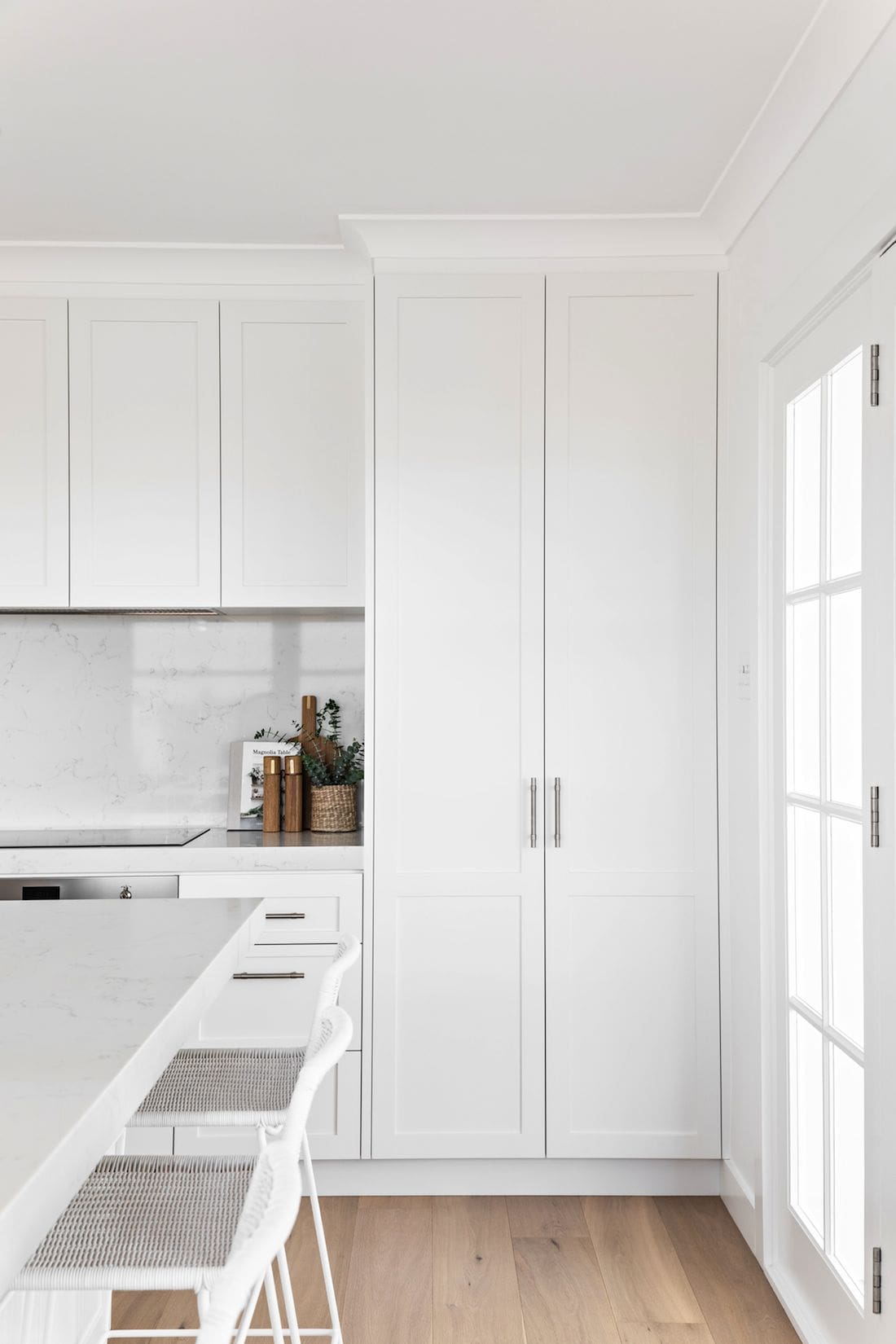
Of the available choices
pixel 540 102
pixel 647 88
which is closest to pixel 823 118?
pixel 647 88

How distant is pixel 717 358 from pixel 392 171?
1.01 metres

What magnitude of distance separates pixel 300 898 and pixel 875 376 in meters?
1.94

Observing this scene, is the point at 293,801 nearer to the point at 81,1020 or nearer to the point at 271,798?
the point at 271,798

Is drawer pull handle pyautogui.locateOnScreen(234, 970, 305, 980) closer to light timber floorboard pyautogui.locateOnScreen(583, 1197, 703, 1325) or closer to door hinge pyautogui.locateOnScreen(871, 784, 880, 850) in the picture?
light timber floorboard pyautogui.locateOnScreen(583, 1197, 703, 1325)

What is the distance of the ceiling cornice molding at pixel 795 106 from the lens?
1.84 m

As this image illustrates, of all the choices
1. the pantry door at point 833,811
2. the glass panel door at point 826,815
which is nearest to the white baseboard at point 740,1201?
the pantry door at point 833,811

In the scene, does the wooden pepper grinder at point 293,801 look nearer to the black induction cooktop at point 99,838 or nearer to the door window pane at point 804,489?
the black induction cooktop at point 99,838

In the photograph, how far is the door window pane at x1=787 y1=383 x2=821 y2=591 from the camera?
2182mm

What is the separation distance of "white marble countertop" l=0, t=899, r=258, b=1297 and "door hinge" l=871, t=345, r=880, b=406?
1.50m

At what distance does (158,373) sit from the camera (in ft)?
9.98

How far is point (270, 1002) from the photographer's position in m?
2.86

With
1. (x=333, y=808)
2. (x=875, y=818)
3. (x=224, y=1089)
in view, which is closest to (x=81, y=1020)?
(x=224, y=1089)

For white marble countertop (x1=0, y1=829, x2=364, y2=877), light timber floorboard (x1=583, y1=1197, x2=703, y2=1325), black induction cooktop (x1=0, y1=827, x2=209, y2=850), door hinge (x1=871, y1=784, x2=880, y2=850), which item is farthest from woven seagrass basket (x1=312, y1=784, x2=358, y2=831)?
door hinge (x1=871, y1=784, x2=880, y2=850)

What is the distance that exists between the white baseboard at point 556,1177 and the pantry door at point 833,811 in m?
0.46
